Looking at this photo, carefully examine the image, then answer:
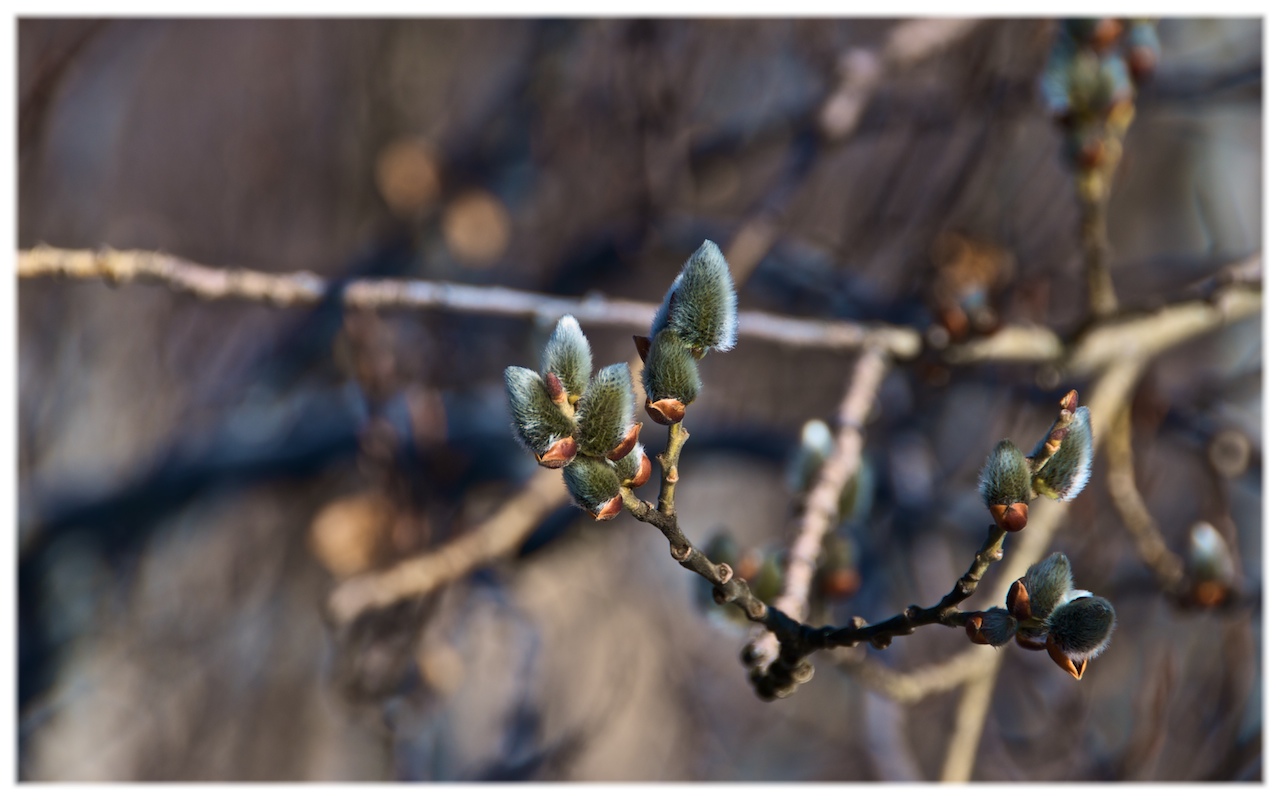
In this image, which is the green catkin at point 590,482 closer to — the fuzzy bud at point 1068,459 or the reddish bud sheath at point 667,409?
the reddish bud sheath at point 667,409

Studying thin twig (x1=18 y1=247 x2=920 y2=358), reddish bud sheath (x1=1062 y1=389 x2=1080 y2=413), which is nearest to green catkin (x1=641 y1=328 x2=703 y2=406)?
reddish bud sheath (x1=1062 y1=389 x2=1080 y2=413)

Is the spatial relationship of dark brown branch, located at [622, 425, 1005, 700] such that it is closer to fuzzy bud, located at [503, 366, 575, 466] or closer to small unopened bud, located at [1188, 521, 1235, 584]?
fuzzy bud, located at [503, 366, 575, 466]

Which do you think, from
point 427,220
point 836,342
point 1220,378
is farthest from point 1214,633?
point 427,220

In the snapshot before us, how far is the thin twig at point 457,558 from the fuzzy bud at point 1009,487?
813 millimetres

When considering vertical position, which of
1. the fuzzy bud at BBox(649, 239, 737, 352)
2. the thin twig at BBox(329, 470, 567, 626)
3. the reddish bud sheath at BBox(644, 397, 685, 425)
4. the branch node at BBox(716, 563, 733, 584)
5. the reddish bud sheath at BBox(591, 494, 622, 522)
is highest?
the fuzzy bud at BBox(649, 239, 737, 352)

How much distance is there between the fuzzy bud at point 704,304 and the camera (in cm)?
55

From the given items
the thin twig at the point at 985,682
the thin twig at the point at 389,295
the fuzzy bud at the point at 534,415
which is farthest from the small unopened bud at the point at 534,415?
the thin twig at the point at 985,682

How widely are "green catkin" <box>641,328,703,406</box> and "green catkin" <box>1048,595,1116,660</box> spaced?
0.90 feet

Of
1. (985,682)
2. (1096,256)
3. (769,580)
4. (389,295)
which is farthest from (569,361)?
(1096,256)

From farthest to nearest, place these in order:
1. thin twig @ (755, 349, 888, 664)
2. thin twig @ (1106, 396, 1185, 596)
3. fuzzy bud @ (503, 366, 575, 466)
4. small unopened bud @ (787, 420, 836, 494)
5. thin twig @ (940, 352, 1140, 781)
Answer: thin twig @ (1106, 396, 1185, 596) < thin twig @ (940, 352, 1140, 781) < small unopened bud @ (787, 420, 836, 494) < thin twig @ (755, 349, 888, 664) < fuzzy bud @ (503, 366, 575, 466)

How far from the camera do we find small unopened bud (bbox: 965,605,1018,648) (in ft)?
1.92

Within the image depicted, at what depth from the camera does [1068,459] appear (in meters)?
0.59

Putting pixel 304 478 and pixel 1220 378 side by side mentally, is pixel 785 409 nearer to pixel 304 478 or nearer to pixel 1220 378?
pixel 1220 378

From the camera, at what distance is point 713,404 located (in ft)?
8.37
